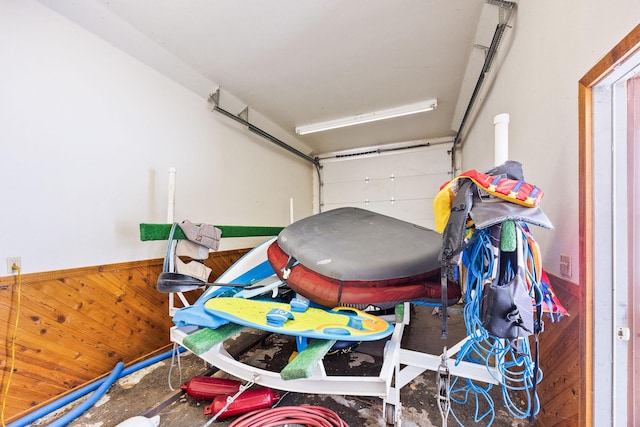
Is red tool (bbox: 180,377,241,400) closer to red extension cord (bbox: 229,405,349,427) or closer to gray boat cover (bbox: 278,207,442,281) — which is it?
→ red extension cord (bbox: 229,405,349,427)

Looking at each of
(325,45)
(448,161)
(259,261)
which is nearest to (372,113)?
(325,45)

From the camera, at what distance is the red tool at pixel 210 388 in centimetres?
146

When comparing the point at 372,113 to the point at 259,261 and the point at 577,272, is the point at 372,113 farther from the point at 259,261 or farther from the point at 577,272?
the point at 577,272

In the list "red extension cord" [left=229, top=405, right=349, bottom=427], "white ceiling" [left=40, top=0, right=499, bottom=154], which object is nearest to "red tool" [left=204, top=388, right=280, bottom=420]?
"red extension cord" [left=229, top=405, right=349, bottom=427]

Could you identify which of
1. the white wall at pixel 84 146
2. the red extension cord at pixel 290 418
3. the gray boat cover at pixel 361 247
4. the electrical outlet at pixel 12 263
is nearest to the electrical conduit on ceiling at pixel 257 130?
the white wall at pixel 84 146

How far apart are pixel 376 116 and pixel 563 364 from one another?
11.5 feet

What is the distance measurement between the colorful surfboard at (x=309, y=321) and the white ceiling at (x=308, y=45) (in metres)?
2.32

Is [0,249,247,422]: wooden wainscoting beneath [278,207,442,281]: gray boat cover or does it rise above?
beneath

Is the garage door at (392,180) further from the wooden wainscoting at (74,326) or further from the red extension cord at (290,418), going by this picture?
the red extension cord at (290,418)

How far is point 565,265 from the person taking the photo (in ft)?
3.72

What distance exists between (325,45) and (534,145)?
2.03 metres

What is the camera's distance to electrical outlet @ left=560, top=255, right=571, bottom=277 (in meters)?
1.11

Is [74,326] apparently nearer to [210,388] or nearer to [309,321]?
[210,388]

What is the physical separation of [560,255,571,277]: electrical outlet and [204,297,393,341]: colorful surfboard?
2.84ft
